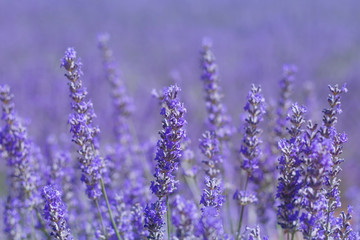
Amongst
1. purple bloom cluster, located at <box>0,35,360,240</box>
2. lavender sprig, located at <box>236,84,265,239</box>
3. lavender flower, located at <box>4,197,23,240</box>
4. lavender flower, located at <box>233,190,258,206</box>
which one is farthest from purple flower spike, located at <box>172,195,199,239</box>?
lavender flower, located at <box>4,197,23,240</box>

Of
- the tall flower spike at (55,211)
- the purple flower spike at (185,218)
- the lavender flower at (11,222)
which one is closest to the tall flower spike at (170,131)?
the purple flower spike at (185,218)

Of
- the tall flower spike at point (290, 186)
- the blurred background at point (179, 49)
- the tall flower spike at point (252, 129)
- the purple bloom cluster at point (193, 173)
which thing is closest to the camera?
the purple bloom cluster at point (193, 173)

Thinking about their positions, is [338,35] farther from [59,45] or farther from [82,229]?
[82,229]

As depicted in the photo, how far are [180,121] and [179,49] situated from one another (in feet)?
70.0

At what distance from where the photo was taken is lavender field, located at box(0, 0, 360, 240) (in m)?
2.47

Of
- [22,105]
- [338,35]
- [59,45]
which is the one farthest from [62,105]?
[338,35]

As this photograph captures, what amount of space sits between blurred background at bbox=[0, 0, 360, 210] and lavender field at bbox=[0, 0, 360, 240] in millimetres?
89

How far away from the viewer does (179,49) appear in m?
23.4

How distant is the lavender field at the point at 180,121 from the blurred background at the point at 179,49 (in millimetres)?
89

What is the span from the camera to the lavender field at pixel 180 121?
8.11 feet

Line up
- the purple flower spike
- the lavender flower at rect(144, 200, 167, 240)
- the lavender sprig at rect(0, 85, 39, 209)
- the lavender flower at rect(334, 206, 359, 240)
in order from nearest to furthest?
the purple flower spike < the lavender flower at rect(144, 200, 167, 240) < the lavender flower at rect(334, 206, 359, 240) < the lavender sprig at rect(0, 85, 39, 209)

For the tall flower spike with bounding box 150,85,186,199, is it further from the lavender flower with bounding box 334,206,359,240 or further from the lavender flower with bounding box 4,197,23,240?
the lavender flower with bounding box 4,197,23,240

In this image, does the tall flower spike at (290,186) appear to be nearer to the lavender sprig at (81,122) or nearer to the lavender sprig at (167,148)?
the lavender sprig at (167,148)

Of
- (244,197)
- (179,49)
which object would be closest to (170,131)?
(244,197)
